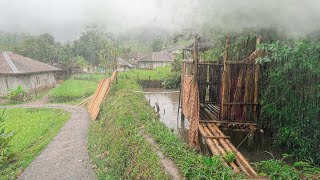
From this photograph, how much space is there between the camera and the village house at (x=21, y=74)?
24.4 m

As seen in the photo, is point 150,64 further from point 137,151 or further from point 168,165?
point 168,165

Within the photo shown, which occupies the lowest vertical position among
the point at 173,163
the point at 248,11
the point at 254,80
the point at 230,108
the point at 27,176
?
the point at 27,176

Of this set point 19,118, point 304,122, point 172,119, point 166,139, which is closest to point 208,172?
point 166,139

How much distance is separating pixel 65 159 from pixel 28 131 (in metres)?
6.18

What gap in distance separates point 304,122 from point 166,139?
13.8 ft

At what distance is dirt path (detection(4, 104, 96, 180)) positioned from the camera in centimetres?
809

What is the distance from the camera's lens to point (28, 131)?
1413 cm

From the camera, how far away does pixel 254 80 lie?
8.71 metres

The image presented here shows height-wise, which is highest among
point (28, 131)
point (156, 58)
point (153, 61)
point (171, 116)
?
point (156, 58)

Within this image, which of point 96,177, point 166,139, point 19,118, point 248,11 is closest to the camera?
point 248,11

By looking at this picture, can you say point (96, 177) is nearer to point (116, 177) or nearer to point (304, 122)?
point (116, 177)

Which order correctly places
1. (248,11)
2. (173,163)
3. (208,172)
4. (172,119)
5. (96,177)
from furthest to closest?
1. (172,119)
2. (96,177)
3. (248,11)
4. (173,163)
5. (208,172)

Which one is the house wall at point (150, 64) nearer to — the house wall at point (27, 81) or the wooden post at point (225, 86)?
the house wall at point (27, 81)

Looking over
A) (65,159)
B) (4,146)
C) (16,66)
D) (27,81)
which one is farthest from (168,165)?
(16,66)
